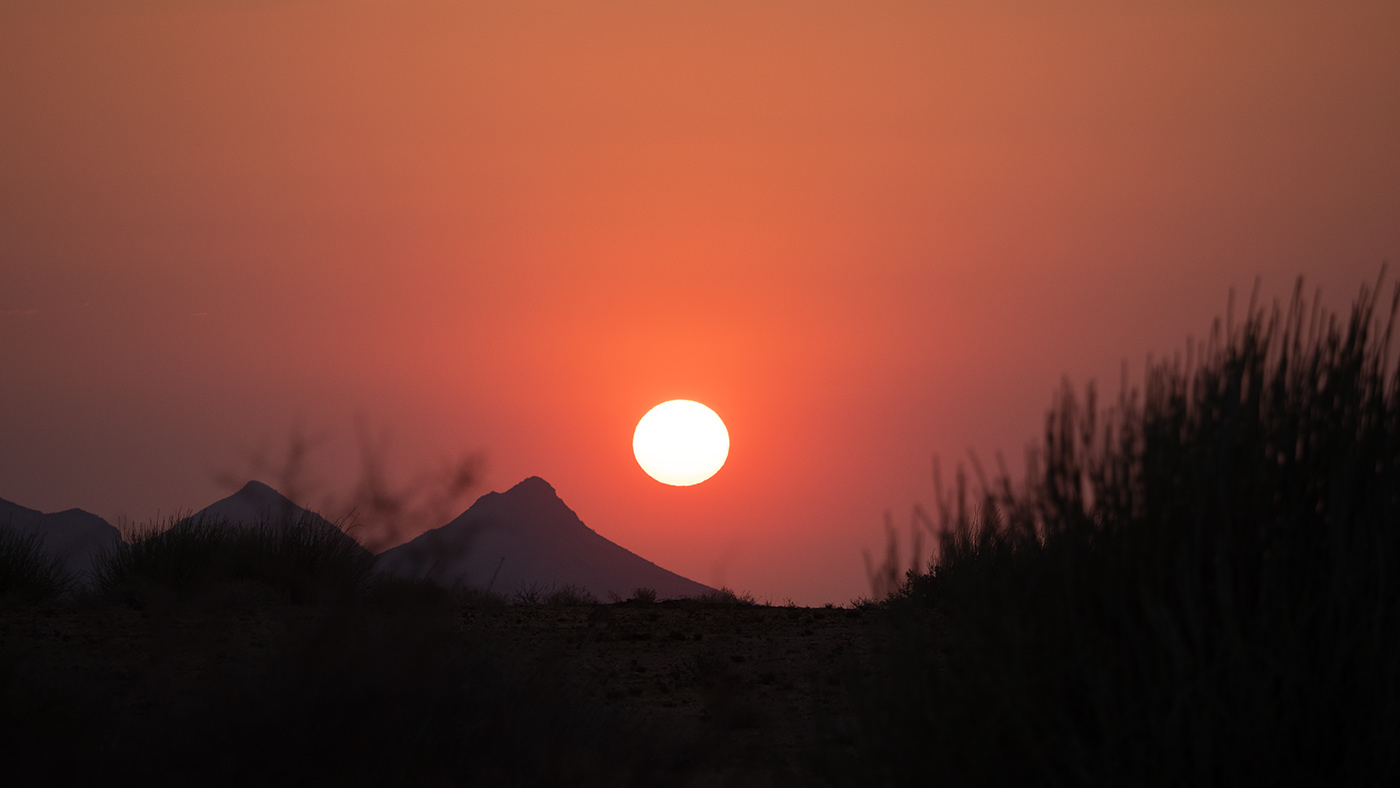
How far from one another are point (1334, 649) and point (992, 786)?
1.43 meters

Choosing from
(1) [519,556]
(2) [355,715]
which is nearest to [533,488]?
(1) [519,556]

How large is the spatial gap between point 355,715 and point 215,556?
11.3 m

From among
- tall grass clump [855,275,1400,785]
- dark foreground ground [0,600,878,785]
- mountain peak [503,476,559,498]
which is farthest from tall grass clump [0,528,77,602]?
mountain peak [503,476,559,498]

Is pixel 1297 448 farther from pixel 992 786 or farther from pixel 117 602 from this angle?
pixel 117 602

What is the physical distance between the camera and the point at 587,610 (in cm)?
1816

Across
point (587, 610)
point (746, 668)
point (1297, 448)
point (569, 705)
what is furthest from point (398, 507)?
point (587, 610)

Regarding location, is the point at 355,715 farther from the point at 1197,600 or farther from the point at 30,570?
the point at 30,570

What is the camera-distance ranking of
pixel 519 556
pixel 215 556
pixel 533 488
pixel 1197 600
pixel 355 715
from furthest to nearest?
pixel 533 488 < pixel 519 556 < pixel 215 556 < pixel 355 715 < pixel 1197 600

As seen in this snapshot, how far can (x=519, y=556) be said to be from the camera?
30000mm

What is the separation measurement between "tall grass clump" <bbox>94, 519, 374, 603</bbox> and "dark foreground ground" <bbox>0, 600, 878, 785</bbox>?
312cm

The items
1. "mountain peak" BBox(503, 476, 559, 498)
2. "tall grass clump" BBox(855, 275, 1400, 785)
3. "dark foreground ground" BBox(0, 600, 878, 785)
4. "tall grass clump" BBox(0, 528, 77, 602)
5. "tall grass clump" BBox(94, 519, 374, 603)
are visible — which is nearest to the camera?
"tall grass clump" BBox(855, 275, 1400, 785)

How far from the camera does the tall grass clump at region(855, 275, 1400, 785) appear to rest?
392cm

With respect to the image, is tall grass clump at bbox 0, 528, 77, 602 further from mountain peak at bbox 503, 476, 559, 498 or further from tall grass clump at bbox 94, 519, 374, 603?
mountain peak at bbox 503, 476, 559, 498

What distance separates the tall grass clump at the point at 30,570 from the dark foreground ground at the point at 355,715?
4.69 m
